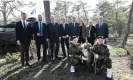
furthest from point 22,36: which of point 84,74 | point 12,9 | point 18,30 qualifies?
point 12,9

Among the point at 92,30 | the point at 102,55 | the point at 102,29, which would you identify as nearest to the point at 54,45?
the point at 92,30

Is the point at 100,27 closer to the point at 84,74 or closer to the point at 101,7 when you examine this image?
the point at 84,74

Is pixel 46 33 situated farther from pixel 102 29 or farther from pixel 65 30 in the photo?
pixel 102 29

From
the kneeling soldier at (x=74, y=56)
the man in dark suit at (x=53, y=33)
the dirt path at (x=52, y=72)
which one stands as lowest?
the dirt path at (x=52, y=72)

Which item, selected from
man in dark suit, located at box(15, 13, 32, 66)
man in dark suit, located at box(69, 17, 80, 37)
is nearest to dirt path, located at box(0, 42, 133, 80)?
man in dark suit, located at box(15, 13, 32, 66)

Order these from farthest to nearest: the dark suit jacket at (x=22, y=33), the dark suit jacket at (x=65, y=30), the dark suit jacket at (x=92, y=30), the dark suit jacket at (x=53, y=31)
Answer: the dark suit jacket at (x=92, y=30) < the dark suit jacket at (x=65, y=30) < the dark suit jacket at (x=53, y=31) < the dark suit jacket at (x=22, y=33)

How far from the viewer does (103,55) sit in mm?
7734

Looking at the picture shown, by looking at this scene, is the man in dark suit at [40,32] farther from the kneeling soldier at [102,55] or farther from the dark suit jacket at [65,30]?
the kneeling soldier at [102,55]

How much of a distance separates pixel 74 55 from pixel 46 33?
69.7 inches

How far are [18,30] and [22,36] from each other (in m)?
0.25

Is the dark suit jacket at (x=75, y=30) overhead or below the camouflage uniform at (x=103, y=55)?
overhead

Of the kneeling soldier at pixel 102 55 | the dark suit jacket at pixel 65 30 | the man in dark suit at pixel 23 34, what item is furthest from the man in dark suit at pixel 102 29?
the man in dark suit at pixel 23 34

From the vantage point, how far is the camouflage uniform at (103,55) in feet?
25.1

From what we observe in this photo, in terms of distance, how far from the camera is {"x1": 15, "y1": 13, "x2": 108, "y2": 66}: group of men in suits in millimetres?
8820
